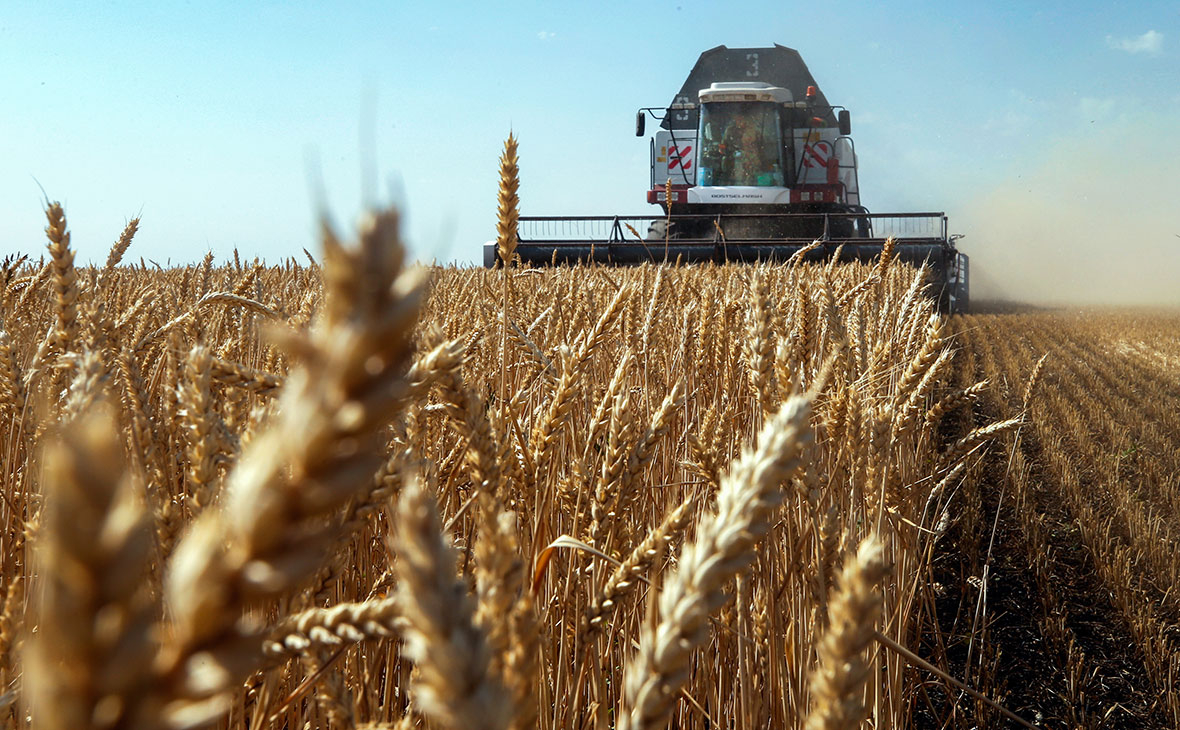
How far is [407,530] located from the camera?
1.00 feet

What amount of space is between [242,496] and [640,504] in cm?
179

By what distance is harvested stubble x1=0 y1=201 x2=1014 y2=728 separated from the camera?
9.8 inches

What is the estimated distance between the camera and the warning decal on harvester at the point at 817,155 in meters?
14.6

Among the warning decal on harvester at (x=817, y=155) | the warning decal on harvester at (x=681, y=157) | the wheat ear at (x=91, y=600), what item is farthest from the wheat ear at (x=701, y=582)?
the warning decal on harvester at (x=817, y=155)

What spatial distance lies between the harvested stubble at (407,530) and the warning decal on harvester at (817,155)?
12.7 meters

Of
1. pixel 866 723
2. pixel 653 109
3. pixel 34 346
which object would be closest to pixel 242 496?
pixel 866 723

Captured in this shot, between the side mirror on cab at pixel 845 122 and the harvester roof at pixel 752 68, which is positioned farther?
the harvester roof at pixel 752 68

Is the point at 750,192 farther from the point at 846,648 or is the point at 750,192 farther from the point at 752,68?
the point at 846,648

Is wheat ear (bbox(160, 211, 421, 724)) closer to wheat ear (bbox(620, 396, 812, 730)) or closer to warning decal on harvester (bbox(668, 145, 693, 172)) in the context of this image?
wheat ear (bbox(620, 396, 812, 730))

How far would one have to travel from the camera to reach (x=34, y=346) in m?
2.42

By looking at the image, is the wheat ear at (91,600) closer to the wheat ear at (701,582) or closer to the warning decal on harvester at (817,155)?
the wheat ear at (701,582)

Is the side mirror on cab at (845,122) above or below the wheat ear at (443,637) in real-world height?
above

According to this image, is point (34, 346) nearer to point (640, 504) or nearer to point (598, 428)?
point (640, 504)

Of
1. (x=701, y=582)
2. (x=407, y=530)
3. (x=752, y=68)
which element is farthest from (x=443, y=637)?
(x=752, y=68)
